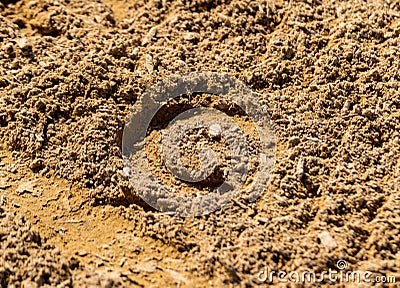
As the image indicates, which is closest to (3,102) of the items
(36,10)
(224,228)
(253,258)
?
(36,10)

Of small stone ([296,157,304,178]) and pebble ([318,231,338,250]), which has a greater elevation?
small stone ([296,157,304,178])

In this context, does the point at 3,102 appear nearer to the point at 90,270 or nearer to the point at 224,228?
the point at 90,270

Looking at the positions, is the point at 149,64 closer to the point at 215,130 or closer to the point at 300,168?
the point at 215,130

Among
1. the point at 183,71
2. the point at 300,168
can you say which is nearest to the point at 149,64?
the point at 183,71

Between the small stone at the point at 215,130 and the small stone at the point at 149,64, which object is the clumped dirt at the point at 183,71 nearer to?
the small stone at the point at 149,64

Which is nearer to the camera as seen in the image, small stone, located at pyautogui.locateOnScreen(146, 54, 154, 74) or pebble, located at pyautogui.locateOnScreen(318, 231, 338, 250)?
pebble, located at pyautogui.locateOnScreen(318, 231, 338, 250)

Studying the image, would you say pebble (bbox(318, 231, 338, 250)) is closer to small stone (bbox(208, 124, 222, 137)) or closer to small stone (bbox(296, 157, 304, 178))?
small stone (bbox(296, 157, 304, 178))

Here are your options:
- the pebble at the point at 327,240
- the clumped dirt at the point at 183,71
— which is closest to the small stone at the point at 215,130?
the clumped dirt at the point at 183,71

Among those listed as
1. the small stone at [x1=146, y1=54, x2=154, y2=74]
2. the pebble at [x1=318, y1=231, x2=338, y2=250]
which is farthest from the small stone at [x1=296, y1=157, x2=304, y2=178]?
the small stone at [x1=146, y1=54, x2=154, y2=74]

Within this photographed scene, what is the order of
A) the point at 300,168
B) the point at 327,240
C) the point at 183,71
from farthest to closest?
the point at 183,71, the point at 300,168, the point at 327,240
